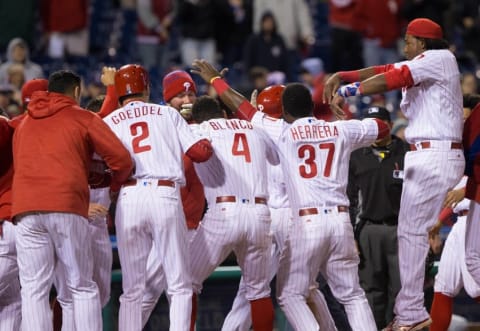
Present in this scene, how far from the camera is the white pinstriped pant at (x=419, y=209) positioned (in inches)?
344

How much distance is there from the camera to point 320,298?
9352 millimetres

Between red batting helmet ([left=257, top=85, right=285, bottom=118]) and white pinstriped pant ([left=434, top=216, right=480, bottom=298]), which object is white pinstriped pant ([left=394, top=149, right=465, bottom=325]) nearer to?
white pinstriped pant ([left=434, top=216, right=480, bottom=298])

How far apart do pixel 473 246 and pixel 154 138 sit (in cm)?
258

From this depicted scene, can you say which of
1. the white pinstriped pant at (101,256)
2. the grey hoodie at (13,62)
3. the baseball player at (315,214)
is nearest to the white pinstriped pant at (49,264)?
the white pinstriped pant at (101,256)

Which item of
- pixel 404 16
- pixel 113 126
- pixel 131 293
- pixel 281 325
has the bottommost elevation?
pixel 281 325

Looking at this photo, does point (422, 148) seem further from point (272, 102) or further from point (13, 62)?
point (13, 62)

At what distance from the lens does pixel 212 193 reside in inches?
352

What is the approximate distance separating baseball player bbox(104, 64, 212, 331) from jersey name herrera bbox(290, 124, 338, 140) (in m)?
0.69

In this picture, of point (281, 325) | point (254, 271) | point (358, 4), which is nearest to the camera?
point (254, 271)

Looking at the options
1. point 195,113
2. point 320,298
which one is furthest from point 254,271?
point 195,113

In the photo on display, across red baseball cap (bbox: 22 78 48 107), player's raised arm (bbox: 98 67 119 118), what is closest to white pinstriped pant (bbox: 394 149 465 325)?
player's raised arm (bbox: 98 67 119 118)

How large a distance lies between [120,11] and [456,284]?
9284 millimetres

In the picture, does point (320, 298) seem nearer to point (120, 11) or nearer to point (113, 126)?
point (113, 126)

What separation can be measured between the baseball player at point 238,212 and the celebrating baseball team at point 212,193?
0.04ft
